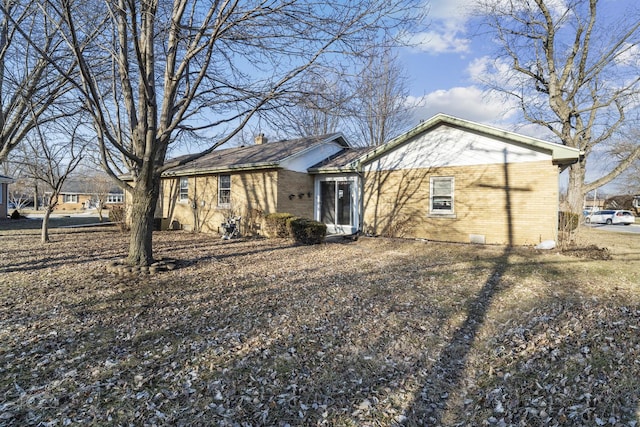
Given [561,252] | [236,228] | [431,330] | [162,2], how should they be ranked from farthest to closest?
[236,228] → [561,252] → [162,2] → [431,330]

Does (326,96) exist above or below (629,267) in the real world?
above

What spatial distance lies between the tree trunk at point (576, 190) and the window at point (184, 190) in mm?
17313

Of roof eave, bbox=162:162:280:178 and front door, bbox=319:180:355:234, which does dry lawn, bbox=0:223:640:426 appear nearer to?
roof eave, bbox=162:162:280:178

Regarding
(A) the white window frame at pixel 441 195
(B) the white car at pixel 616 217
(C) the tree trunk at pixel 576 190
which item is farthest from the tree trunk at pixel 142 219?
(B) the white car at pixel 616 217

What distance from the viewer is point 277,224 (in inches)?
492

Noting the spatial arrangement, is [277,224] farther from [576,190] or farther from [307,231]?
[576,190]

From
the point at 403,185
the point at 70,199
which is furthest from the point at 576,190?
the point at 70,199

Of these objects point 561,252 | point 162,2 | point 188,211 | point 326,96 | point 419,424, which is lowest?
point 419,424

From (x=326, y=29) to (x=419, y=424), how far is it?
6.56m

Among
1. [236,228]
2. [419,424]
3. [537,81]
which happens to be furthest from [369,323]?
[537,81]

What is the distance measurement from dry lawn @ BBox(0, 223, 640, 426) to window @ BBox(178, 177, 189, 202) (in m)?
9.76

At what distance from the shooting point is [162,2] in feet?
22.8

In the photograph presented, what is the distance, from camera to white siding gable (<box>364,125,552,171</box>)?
10633 mm

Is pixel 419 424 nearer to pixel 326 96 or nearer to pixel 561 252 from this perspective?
pixel 326 96
